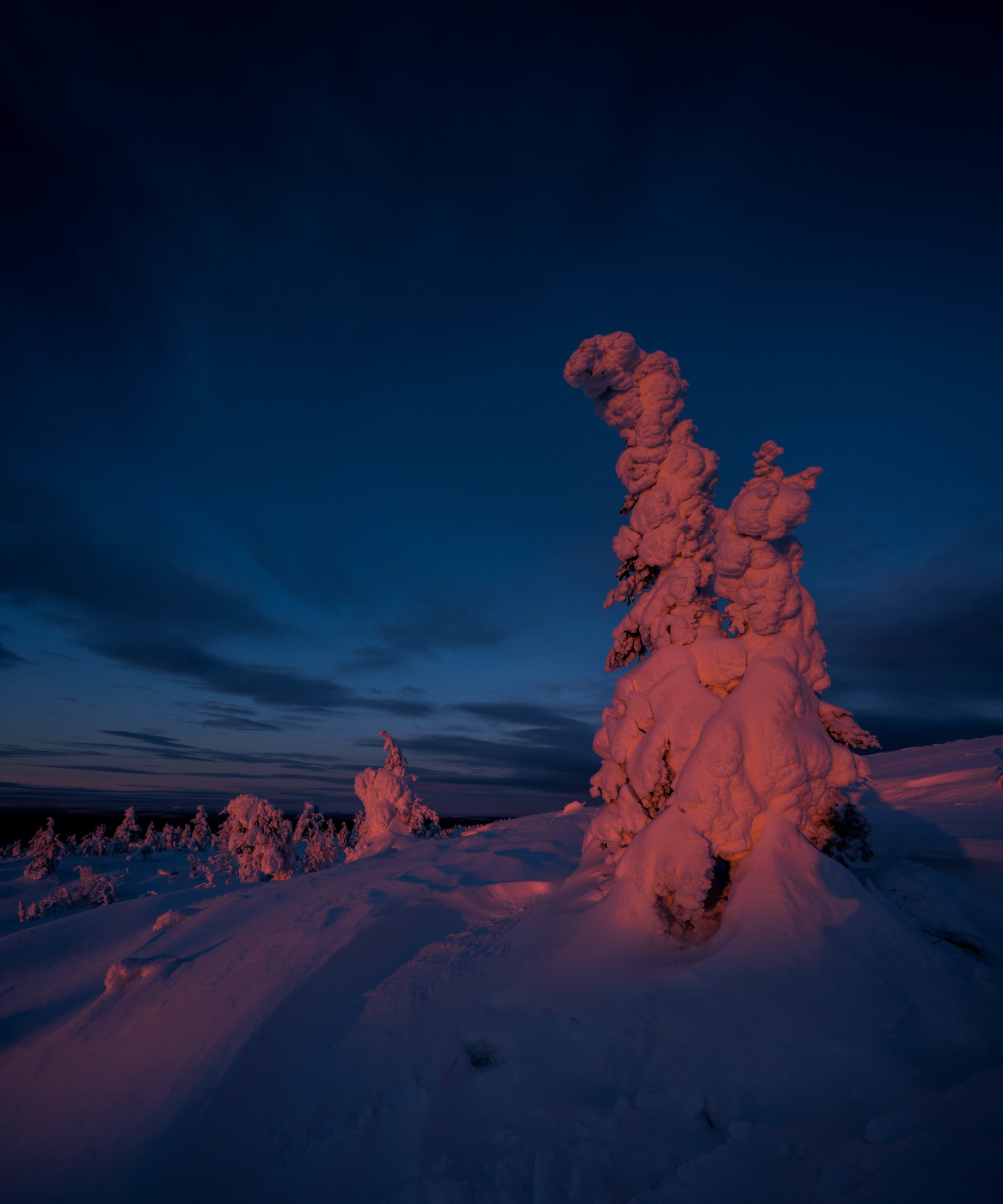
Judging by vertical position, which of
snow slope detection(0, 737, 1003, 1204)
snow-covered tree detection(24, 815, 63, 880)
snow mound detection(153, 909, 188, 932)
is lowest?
snow-covered tree detection(24, 815, 63, 880)

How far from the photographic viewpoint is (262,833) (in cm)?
2362

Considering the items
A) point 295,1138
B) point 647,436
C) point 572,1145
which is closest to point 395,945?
point 295,1138

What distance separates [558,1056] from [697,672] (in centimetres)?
561

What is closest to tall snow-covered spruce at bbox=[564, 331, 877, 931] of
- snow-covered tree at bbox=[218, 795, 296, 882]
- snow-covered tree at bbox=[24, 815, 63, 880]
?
snow-covered tree at bbox=[218, 795, 296, 882]

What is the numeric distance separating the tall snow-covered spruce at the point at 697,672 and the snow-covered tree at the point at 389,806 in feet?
54.4

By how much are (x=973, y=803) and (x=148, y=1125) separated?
19.0m

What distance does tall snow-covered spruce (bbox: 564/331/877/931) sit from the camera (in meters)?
7.11

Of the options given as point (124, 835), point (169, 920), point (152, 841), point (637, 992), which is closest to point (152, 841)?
point (152, 841)

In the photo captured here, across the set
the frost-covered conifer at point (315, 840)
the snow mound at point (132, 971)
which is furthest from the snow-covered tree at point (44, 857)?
the snow mound at point (132, 971)

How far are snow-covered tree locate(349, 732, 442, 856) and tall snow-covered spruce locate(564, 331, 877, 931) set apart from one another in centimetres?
1659

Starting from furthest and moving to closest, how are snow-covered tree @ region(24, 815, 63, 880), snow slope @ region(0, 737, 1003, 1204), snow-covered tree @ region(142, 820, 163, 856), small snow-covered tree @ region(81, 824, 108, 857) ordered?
snow-covered tree @ region(142, 820, 163, 856)
small snow-covered tree @ region(81, 824, 108, 857)
snow-covered tree @ region(24, 815, 63, 880)
snow slope @ region(0, 737, 1003, 1204)

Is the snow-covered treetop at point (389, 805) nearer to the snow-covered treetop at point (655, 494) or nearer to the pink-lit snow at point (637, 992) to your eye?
the pink-lit snow at point (637, 992)

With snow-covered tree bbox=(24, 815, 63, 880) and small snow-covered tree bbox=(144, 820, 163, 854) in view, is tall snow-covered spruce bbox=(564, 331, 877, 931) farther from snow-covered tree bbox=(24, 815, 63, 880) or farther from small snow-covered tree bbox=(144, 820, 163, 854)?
small snow-covered tree bbox=(144, 820, 163, 854)

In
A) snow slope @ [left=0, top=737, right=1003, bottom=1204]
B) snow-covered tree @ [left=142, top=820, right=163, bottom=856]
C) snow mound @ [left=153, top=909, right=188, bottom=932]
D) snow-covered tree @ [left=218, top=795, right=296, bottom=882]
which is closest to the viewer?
snow slope @ [left=0, top=737, right=1003, bottom=1204]
